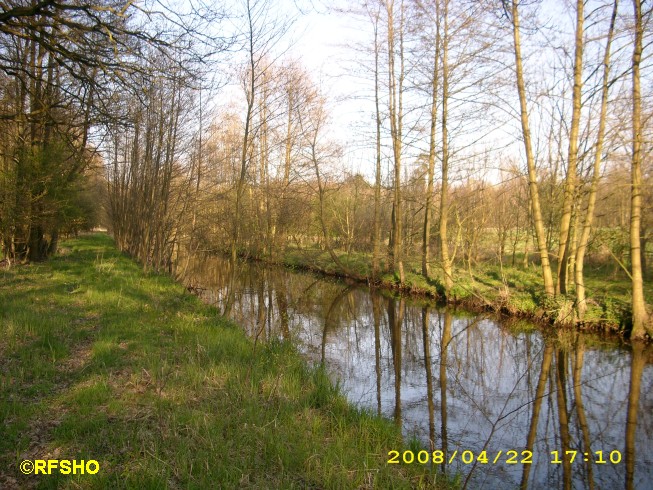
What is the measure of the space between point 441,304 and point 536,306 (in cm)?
325

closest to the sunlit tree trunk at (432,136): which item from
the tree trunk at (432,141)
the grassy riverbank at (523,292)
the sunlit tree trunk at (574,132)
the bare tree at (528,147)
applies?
the tree trunk at (432,141)

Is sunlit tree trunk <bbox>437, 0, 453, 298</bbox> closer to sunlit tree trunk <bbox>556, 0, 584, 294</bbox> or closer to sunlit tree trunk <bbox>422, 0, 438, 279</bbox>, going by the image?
sunlit tree trunk <bbox>422, 0, 438, 279</bbox>

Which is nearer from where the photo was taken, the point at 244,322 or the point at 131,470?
the point at 131,470

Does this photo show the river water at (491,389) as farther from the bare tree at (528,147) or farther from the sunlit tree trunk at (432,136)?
the sunlit tree trunk at (432,136)

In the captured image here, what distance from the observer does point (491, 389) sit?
262 inches

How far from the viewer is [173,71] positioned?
669 centimetres

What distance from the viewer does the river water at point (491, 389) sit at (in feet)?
14.7

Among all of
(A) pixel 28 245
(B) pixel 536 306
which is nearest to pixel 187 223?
(A) pixel 28 245

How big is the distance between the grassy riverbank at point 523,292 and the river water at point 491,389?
54 cm

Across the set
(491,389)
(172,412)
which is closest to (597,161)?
(491,389)

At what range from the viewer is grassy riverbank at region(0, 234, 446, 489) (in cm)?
321

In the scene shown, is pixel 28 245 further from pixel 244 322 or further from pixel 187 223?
pixel 244 322

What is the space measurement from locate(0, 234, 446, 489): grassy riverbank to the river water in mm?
605

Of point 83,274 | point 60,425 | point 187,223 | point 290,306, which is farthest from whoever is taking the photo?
point 187,223
